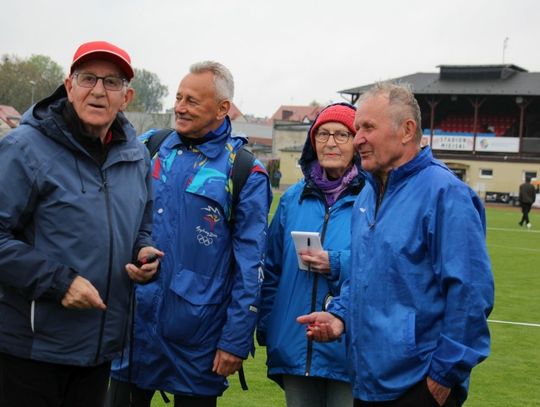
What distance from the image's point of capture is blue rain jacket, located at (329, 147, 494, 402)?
303cm

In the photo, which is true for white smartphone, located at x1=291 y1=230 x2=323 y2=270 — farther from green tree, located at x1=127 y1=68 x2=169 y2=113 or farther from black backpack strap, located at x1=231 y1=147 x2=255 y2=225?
green tree, located at x1=127 y1=68 x2=169 y2=113

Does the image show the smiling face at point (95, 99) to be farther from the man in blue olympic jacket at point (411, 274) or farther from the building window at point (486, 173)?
the building window at point (486, 173)

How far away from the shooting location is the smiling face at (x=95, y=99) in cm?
325

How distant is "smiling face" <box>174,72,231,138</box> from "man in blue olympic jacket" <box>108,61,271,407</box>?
1 centimetres

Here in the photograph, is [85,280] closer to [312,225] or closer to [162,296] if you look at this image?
[162,296]

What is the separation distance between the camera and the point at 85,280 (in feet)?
9.91

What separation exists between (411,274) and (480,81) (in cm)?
6037

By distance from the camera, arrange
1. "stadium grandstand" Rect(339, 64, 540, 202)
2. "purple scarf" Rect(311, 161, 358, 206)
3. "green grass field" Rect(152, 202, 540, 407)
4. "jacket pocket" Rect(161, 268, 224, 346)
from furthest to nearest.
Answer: "stadium grandstand" Rect(339, 64, 540, 202)
"green grass field" Rect(152, 202, 540, 407)
"purple scarf" Rect(311, 161, 358, 206)
"jacket pocket" Rect(161, 268, 224, 346)

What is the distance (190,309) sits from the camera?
12.6 feet

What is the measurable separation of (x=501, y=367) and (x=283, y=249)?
422 cm

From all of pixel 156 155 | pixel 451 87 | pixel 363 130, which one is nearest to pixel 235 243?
pixel 156 155

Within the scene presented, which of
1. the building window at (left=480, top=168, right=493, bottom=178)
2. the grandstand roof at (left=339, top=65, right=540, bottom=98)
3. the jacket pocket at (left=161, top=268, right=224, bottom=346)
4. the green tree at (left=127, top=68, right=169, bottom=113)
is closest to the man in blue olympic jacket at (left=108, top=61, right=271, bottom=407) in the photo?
the jacket pocket at (left=161, top=268, right=224, bottom=346)

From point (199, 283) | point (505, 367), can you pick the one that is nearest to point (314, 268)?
point (199, 283)

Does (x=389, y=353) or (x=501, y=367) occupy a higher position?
(x=389, y=353)
